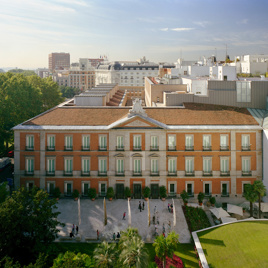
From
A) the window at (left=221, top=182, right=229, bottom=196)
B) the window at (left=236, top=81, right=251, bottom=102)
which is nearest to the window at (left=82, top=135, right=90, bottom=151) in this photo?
the window at (left=221, top=182, right=229, bottom=196)

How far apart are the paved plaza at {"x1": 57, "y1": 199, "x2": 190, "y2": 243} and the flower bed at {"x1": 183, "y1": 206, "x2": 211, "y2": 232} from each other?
66 centimetres

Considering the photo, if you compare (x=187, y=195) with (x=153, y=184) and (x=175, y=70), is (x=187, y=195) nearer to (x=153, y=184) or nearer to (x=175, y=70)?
(x=153, y=184)

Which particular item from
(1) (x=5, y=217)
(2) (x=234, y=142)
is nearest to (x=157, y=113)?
(2) (x=234, y=142)

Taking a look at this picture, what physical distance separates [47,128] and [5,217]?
68.8ft

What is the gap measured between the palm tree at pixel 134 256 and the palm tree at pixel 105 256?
0.80m

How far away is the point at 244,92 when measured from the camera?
186 ft

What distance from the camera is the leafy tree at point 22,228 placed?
30.2m

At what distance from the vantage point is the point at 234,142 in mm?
49688

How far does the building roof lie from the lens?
50500 mm

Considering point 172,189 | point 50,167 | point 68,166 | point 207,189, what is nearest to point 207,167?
point 207,189

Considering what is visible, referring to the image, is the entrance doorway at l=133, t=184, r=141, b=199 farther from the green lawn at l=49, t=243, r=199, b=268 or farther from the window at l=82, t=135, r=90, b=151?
the green lawn at l=49, t=243, r=199, b=268

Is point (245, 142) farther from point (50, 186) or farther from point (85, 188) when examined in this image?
point (50, 186)

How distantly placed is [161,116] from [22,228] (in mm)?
28250

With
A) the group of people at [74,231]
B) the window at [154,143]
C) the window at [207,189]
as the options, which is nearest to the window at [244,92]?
the window at [207,189]
